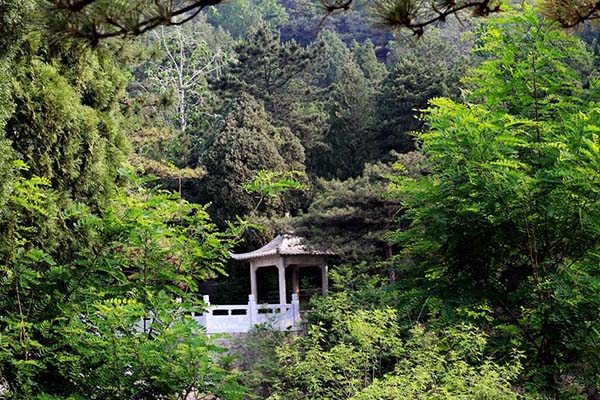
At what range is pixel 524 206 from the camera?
4.16 m

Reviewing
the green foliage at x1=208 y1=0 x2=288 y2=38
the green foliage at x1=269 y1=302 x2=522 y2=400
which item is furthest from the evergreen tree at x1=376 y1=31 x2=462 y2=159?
the green foliage at x1=208 y1=0 x2=288 y2=38

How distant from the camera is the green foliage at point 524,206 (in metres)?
4.07

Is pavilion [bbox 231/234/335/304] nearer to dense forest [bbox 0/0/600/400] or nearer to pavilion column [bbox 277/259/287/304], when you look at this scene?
pavilion column [bbox 277/259/287/304]

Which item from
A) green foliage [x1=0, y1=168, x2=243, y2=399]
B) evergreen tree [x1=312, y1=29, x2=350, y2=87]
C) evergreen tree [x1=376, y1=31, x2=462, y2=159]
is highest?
evergreen tree [x1=312, y1=29, x2=350, y2=87]

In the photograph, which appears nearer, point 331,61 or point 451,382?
point 451,382

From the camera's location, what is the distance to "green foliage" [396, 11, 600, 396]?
4.07 metres

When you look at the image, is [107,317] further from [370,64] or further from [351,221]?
[370,64]

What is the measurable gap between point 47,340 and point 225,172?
41.6 ft

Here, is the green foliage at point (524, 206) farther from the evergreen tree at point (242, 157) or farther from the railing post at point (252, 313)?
the evergreen tree at point (242, 157)

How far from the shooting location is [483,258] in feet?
14.5

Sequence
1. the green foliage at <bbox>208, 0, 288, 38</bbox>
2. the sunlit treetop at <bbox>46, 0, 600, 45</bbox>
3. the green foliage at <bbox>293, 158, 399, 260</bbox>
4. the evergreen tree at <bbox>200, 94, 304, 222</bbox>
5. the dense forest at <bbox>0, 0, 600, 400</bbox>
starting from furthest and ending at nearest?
the green foliage at <bbox>208, 0, 288, 38</bbox> → the evergreen tree at <bbox>200, 94, 304, 222</bbox> → the green foliage at <bbox>293, 158, 399, 260</bbox> → the dense forest at <bbox>0, 0, 600, 400</bbox> → the sunlit treetop at <bbox>46, 0, 600, 45</bbox>

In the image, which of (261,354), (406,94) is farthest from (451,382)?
(406,94)

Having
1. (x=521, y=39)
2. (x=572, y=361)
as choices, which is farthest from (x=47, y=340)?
(x=521, y=39)

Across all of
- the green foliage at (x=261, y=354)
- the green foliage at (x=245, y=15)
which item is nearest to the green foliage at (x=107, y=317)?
the green foliage at (x=261, y=354)
